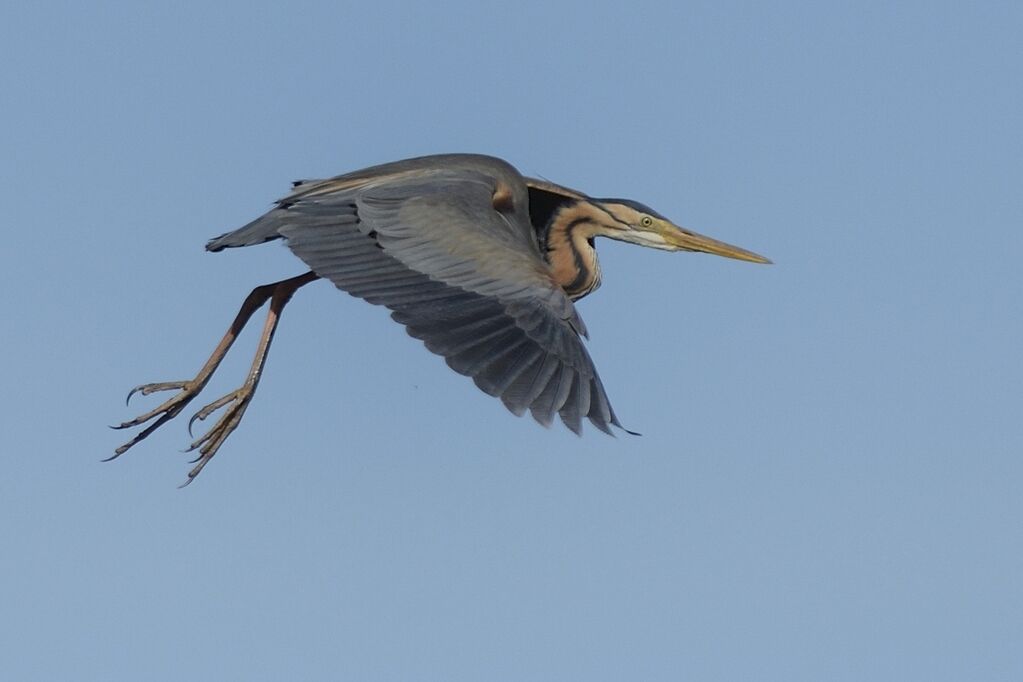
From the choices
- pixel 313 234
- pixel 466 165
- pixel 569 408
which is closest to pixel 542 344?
pixel 569 408

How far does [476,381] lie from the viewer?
7652 millimetres

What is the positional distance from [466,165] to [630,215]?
97 cm

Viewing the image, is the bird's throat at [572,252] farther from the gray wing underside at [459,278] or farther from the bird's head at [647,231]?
the gray wing underside at [459,278]

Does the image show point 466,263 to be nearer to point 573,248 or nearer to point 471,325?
point 471,325

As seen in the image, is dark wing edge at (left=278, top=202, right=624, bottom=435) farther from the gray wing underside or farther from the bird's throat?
the bird's throat

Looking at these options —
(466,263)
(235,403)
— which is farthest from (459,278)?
(235,403)

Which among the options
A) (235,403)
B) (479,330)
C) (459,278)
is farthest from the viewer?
(235,403)

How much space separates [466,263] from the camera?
838cm

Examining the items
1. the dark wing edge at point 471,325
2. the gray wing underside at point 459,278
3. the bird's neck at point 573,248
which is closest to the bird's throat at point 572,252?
the bird's neck at point 573,248

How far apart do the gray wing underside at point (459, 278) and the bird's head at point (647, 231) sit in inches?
36.7

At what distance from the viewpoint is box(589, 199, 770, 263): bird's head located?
10.1 m

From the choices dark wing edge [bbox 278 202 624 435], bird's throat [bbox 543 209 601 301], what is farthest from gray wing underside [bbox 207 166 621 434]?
bird's throat [bbox 543 209 601 301]

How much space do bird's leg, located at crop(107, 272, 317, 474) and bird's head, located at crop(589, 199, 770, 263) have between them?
4.98ft

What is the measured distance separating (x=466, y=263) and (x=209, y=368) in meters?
1.76
